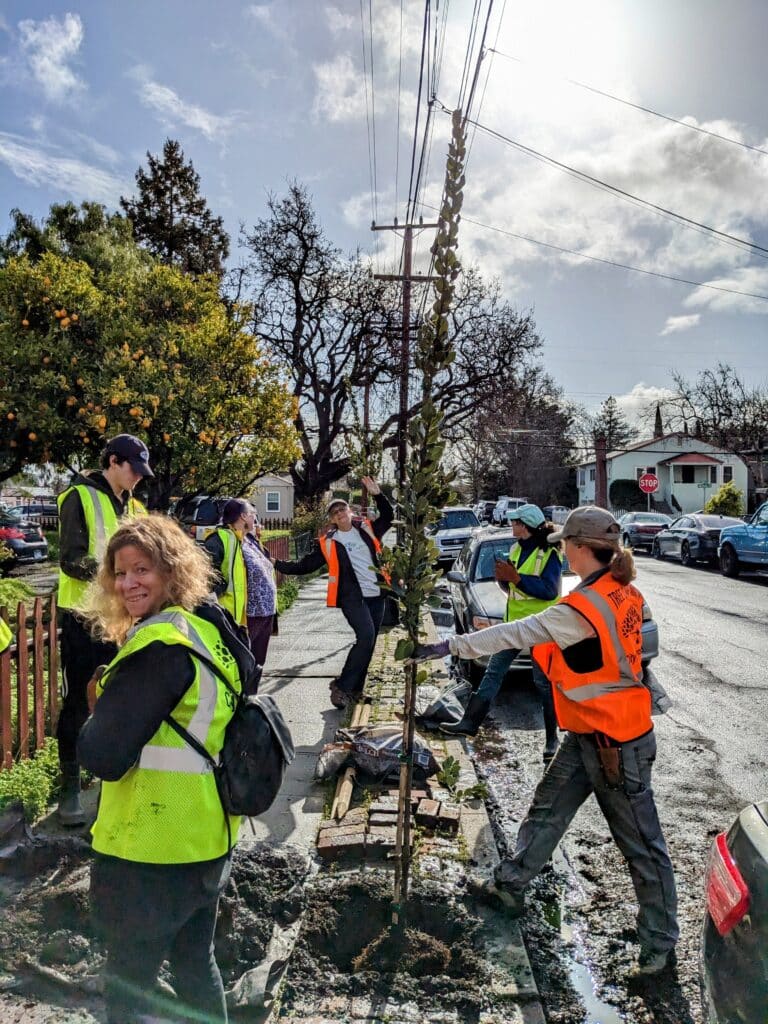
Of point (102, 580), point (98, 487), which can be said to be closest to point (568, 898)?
point (102, 580)

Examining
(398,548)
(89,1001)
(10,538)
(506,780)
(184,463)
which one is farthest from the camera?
(10,538)

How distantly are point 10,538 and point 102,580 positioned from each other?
1845cm

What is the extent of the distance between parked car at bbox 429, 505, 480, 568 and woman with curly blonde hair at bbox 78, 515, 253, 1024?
715 inches

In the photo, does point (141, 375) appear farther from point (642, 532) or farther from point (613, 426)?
point (613, 426)

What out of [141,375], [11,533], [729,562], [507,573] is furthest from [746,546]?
[11,533]

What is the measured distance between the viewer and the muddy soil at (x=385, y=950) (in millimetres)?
2754

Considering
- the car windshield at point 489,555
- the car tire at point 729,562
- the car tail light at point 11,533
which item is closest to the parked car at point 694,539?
the car tire at point 729,562

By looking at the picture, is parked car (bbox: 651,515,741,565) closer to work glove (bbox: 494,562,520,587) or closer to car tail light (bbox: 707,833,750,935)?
work glove (bbox: 494,562,520,587)

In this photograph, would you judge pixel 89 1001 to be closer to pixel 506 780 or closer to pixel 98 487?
pixel 98 487

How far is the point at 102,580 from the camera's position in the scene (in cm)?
225

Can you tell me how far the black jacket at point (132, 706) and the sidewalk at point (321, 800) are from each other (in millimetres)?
1370

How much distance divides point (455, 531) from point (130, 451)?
18.3 meters

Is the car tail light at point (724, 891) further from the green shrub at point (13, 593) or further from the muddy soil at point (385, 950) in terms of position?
the green shrub at point (13, 593)

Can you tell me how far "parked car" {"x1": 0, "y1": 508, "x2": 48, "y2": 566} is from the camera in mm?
18688
